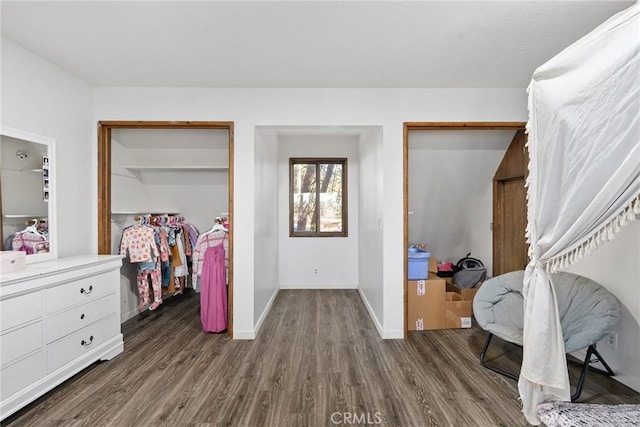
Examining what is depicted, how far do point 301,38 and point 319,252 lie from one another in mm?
3405

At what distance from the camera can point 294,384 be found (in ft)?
7.25

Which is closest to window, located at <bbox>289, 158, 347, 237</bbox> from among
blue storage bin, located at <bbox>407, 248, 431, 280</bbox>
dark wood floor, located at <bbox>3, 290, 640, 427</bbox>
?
blue storage bin, located at <bbox>407, 248, 431, 280</bbox>

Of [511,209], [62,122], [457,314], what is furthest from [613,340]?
[62,122]

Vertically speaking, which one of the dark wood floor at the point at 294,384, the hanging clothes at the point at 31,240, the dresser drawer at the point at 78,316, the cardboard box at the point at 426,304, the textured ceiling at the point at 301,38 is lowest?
the dark wood floor at the point at 294,384

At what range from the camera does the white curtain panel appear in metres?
1.15

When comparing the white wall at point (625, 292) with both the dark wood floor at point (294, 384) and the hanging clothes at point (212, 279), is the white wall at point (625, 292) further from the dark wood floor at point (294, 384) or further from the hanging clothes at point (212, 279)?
the hanging clothes at point (212, 279)

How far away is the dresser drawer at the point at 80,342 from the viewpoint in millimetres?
2086

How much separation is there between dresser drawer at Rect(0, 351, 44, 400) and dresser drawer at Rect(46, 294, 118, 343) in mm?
136

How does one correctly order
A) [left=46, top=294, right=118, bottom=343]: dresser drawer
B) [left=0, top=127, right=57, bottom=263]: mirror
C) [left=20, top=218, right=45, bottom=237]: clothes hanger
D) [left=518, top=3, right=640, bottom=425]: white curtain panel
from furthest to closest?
[left=20, top=218, right=45, bottom=237]: clothes hanger → [left=0, top=127, right=57, bottom=263]: mirror → [left=46, top=294, right=118, bottom=343]: dresser drawer → [left=518, top=3, right=640, bottom=425]: white curtain panel

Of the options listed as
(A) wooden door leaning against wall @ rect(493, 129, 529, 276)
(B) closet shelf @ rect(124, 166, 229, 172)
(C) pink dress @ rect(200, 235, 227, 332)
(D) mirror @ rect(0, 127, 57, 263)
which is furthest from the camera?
(B) closet shelf @ rect(124, 166, 229, 172)

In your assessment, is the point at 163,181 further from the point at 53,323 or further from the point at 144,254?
the point at 53,323

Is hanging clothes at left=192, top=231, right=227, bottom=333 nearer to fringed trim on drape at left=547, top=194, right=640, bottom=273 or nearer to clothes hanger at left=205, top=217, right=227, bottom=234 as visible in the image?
clothes hanger at left=205, top=217, right=227, bottom=234

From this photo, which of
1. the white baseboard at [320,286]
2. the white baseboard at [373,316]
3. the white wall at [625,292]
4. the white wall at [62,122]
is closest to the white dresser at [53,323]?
the white wall at [62,122]

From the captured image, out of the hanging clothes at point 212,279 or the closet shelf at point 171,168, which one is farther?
the closet shelf at point 171,168
